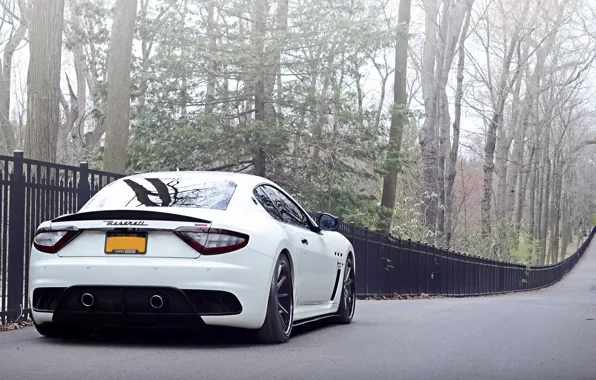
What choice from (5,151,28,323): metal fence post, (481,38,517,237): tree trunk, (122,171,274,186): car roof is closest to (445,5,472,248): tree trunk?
(481,38,517,237): tree trunk

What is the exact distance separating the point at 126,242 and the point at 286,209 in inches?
82.4

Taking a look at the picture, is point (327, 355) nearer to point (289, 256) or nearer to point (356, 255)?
point (289, 256)

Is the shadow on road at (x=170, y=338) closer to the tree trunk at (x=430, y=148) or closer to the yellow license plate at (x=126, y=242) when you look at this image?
the yellow license plate at (x=126, y=242)

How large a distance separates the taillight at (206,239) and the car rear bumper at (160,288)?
0.07m

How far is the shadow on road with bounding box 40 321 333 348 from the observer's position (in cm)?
802

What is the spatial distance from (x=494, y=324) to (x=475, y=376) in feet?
16.1

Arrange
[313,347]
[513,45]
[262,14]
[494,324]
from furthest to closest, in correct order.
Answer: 1. [513,45]
2. [262,14]
3. [494,324]
4. [313,347]

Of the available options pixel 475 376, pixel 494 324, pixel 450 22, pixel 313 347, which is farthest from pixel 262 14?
pixel 475 376

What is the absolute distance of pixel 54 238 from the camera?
774 cm

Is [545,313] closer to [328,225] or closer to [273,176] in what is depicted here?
[328,225]

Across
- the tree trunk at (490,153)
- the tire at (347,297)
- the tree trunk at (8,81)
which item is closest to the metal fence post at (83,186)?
the tire at (347,297)

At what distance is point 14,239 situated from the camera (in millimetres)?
9383

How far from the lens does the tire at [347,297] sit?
35.1 feet

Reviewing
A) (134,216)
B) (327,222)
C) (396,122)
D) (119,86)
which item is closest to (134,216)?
(134,216)
